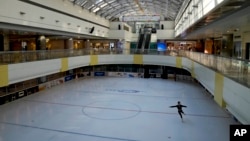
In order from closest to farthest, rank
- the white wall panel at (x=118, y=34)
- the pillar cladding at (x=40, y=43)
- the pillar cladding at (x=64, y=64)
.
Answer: the pillar cladding at (x=64, y=64) → the pillar cladding at (x=40, y=43) → the white wall panel at (x=118, y=34)

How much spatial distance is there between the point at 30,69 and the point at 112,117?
24.3 ft

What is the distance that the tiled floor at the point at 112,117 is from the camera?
1284 centimetres

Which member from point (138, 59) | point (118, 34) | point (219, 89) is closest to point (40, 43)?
point (138, 59)

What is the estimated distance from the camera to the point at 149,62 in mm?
33094

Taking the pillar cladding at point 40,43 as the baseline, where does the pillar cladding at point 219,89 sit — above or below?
below

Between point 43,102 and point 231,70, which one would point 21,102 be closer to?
point 43,102

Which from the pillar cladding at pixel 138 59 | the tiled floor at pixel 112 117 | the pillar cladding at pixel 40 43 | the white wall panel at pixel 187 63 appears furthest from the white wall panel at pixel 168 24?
the pillar cladding at pixel 40 43

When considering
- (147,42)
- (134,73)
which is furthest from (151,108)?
(147,42)

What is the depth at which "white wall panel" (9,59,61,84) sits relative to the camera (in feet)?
49.9

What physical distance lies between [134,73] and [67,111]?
815 inches

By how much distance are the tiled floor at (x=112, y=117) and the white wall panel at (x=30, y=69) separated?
277 cm

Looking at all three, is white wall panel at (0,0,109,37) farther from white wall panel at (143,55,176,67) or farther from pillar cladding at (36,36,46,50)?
white wall panel at (143,55,176,67)

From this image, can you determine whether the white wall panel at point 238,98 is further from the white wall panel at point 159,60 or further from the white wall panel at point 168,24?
the white wall panel at point 168,24

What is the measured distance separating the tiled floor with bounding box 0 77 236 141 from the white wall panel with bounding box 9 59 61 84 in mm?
2766
